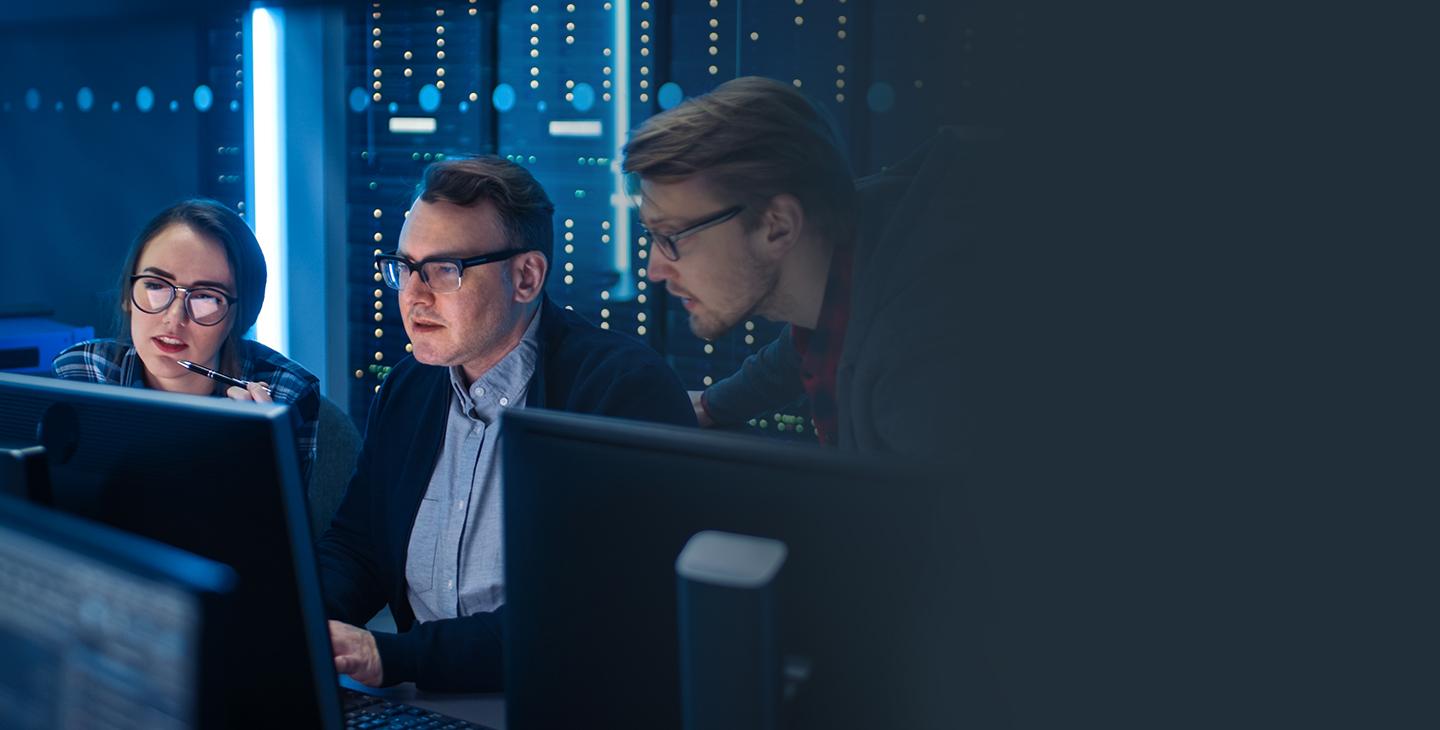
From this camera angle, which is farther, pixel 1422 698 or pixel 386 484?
pixel 386 484

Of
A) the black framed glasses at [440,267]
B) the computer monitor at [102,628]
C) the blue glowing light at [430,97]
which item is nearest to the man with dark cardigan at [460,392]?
the black framed glasses at [440,267]

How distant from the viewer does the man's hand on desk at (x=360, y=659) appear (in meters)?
1.44

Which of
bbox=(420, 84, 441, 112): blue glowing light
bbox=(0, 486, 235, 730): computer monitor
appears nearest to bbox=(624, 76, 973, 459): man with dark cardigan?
bbox=(0, 486, 235, 730): computer monitor

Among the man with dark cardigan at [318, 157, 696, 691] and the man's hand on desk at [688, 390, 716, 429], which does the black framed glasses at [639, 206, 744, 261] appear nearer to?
the man with dark cardigan at [318, 157, 696, 691]

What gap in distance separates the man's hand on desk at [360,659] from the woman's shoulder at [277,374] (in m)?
0.89

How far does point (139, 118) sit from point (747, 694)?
451cm

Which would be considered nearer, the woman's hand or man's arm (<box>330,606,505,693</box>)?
man's arm (<box>330,606,505,693</box>)

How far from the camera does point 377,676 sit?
1.45m

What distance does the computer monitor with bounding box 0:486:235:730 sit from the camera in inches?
25.3

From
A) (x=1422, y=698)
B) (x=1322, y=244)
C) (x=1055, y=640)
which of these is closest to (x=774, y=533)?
(x=1055, y=640)

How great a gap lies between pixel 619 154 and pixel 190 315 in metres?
1.84

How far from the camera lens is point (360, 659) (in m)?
1.44

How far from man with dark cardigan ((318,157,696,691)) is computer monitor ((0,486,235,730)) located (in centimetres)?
104

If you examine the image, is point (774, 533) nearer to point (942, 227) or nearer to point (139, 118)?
point (942, 227)
